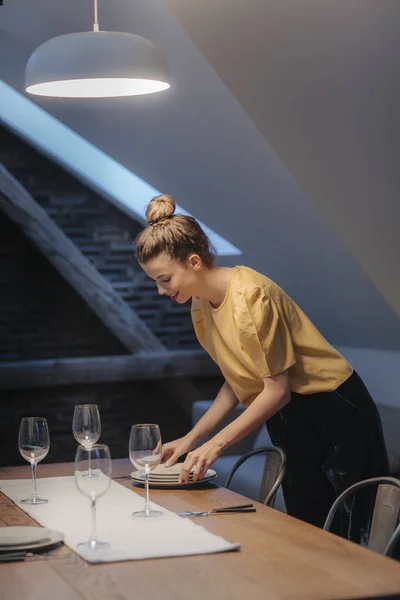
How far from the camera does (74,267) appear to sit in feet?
20.2

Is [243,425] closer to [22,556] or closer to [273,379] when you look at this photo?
[273,379]

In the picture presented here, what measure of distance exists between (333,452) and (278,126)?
136 centimetres

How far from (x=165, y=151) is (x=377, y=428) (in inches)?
84.9

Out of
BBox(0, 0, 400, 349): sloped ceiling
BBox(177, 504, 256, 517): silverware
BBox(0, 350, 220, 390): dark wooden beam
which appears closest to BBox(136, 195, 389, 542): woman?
BBox(177, 504, 256, 517): silverware

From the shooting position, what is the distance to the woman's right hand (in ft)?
8.85

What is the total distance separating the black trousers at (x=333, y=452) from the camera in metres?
2.92

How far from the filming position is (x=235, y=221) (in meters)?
5.04

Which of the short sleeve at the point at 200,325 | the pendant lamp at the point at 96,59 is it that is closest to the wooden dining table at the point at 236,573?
the short sleeve at the point at 200,325

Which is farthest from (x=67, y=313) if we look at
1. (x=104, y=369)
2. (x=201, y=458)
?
(x=201, y=458)

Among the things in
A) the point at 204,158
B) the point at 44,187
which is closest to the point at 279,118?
the point at 204,158

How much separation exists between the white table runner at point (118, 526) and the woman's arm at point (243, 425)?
0.17 meters

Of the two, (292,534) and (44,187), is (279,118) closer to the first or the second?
(292,534)

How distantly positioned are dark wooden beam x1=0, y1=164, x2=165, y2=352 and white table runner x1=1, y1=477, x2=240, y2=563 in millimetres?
3592

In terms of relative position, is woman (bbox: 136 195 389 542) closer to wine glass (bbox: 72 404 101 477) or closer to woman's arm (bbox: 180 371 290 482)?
woman's arm (bbox: 180 371 290 482)
